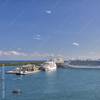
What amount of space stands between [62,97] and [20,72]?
181 feet

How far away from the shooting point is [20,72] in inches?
3868

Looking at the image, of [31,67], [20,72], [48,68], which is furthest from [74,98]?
[48,68]

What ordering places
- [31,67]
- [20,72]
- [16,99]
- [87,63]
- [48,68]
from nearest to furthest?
1. [16,99]
2. [20,72]
3. [31,67]
4. [48,68]
5. [87,63]

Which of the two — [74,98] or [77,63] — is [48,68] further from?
[74,98]

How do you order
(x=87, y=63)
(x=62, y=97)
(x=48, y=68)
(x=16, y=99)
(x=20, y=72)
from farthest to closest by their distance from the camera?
(x=87, y=63) < (x=48, y=68) < (x=20, y=72) < (x=62, y=97) < (x=16, y=99)

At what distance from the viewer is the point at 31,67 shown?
115312mm

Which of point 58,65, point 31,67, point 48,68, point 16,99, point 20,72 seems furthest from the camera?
point 58,65

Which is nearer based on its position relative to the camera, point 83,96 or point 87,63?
point 83,96

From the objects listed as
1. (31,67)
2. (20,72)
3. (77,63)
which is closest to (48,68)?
(31,67)

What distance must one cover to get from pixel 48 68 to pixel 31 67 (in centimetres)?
1608

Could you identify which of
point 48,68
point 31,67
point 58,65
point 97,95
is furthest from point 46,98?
point 58,65

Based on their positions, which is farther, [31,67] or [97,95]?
[31,67]

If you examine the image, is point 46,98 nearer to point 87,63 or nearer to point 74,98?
point 74,98

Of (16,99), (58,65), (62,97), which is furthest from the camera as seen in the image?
(58,65)
